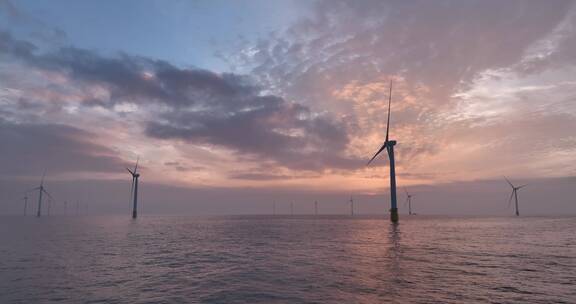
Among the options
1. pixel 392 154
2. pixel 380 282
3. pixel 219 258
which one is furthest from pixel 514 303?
pixel 392 154

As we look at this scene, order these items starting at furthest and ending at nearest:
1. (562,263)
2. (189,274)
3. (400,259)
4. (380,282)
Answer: (400,259) → (562,263) → (189,274) → (380,282)

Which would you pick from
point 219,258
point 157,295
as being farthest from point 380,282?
point 219,258

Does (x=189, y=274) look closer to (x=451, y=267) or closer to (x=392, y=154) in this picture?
(x=451, y=267)

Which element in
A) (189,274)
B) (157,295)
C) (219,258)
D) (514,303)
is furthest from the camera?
(219,258)

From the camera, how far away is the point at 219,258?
51.4 metres

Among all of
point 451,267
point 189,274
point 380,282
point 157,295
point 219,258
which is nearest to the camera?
point 157,295

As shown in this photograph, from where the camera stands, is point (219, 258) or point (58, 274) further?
point (219, 258)

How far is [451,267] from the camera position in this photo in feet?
136

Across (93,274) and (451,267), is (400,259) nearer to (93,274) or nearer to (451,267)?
(451,267)

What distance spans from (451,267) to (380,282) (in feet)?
43.1

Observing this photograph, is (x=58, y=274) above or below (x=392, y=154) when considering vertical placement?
below

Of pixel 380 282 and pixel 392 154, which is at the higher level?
pixel 392 154

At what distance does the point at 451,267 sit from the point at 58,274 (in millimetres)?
43274

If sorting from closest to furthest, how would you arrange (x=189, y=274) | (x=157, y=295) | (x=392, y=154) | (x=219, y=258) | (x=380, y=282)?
(x=157, y=295) < (x=380, y=282) < (x=189, y=274) < (x=219, y=258) < (x=392, y=154)
